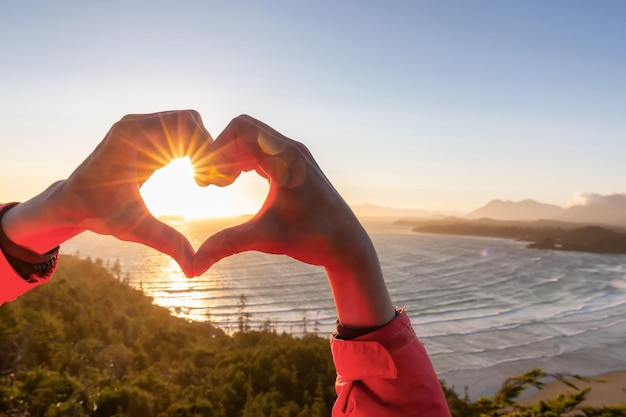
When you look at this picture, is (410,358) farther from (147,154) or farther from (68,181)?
(68,181)

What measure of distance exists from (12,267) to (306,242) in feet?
3.42

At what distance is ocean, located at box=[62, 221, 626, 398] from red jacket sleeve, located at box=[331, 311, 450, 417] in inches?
778

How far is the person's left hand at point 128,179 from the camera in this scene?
4.13 feet

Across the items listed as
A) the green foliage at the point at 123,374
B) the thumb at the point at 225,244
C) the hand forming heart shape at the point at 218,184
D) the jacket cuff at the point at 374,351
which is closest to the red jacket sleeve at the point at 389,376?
the jacket cuff at the point at 374,351

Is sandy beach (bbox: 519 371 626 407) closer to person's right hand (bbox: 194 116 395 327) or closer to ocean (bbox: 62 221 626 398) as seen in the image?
ocean (bbox: 62 221 626 398)

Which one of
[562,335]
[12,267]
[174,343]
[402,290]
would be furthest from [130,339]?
[402,290]

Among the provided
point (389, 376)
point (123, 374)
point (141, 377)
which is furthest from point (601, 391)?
point (389, 376)

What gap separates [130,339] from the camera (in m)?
11.5

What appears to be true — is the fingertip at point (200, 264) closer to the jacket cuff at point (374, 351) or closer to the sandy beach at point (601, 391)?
the jacket cuff at point (374, 351)

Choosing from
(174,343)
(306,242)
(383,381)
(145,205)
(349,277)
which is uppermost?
(145,205)

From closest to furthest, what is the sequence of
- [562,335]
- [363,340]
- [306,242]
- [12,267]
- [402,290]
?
1. [306,242]
2. [363,340]
3. [12,267]
4. [562,335]
5. [402,290]

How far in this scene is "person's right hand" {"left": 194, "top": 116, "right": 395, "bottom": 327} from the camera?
1.16 m

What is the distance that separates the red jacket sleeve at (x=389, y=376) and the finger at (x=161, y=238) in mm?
532

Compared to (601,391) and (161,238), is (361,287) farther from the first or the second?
(601,391)
